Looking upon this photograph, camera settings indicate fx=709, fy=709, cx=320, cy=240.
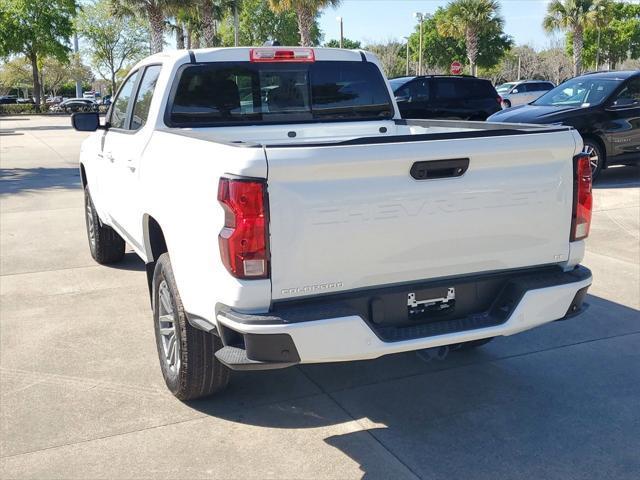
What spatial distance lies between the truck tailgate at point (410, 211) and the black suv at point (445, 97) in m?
12.4

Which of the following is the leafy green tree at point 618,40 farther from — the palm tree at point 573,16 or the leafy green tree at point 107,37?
the leafy green tree at point 107,37

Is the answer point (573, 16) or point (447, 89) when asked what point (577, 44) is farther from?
point (447, 89)

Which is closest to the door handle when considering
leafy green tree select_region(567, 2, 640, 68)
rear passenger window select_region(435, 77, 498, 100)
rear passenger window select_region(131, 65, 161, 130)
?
rear passenger window select_region(131, 65, 161, 130)

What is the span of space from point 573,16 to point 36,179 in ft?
132

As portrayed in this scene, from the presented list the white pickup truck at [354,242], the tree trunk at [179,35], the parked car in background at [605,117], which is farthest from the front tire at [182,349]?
the tree trunk at [179,35]

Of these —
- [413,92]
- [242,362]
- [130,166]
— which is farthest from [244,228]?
[413,92]

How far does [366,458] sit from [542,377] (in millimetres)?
1498

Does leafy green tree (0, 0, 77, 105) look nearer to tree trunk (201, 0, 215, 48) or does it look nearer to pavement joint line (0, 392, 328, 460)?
tree trunk (201, 0, 215, 48)

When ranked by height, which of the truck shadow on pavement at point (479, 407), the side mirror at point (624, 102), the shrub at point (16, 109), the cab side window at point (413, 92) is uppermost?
the shrub at point (16, 109)

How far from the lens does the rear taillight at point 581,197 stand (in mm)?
3624

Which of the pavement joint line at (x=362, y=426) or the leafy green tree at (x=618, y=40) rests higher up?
the leafy green tree at (x=618, y=40)

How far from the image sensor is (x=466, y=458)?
348 centimetres

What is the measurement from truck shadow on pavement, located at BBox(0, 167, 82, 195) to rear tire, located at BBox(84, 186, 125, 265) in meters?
5.64

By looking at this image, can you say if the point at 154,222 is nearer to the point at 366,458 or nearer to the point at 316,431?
the point at 316,431
